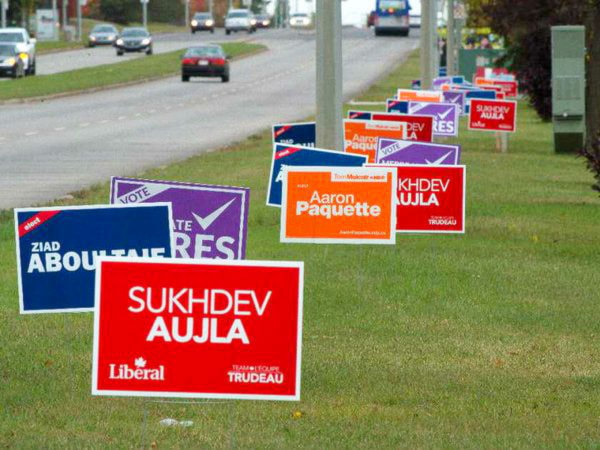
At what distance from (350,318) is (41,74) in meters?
59.8

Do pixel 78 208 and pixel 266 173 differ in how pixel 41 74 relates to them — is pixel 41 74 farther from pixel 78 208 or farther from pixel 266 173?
pixel 78 208

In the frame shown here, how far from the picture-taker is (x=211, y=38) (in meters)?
113

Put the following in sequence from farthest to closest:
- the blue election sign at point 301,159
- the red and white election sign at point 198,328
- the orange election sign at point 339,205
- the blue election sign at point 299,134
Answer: the blue election sign at point 299,134, the blue election sign at point 301,159, the orange election sign at point 339,205, the red and white election sign at point 198,328

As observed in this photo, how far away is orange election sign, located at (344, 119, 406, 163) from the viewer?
834 inches

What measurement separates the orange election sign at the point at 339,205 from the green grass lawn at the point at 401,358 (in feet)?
1.41

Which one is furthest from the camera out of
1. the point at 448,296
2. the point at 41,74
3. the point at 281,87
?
the point at 41,74

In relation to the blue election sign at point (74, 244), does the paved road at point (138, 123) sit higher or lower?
lower

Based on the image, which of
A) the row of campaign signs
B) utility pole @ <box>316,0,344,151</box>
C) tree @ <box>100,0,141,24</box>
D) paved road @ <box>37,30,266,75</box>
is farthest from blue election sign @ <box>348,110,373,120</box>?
tree @ <box>100,0,141,24</box>

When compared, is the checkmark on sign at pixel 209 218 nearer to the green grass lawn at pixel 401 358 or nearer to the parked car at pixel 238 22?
the green grass lawn at pixel 401 358

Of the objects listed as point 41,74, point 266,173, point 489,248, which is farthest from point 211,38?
point 489,248

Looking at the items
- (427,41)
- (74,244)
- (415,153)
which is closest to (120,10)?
(427,41)

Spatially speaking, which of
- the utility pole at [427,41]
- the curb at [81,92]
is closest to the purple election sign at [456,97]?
the utility pole at [427,41]

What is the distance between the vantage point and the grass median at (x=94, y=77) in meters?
57.5

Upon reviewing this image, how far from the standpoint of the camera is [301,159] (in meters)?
15.4
